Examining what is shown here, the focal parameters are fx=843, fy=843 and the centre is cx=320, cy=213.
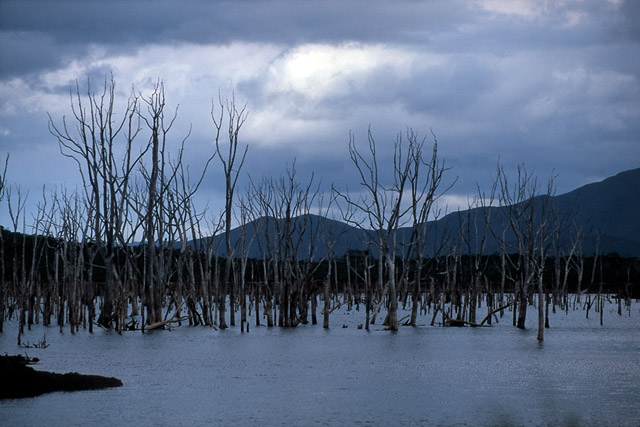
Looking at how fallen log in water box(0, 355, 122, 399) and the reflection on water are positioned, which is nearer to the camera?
the reflection on water

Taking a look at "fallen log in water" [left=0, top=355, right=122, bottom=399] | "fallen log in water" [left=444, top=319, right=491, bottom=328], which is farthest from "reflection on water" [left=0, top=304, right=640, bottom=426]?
"fallen log in water" [left=444, top=319, right=491, bottom=328]

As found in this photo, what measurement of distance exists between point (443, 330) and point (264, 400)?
15310mm

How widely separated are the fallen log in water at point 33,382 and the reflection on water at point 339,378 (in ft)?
1.00

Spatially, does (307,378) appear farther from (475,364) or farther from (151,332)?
(151,332)

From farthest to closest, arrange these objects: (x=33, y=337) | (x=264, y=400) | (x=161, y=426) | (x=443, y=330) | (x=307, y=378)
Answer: (x=443, y=330) < (x=33, y=337) < (x=307, y=378) < (x=264, y=400) < (x=161, y=426)

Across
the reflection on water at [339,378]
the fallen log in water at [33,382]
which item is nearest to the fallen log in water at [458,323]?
the reflection on water at [339,378]

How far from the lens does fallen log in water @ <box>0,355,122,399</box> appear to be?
11598 millimetres

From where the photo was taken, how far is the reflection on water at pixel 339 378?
10.4 meters

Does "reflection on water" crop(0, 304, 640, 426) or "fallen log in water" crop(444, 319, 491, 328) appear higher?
"fallen log in water" crop(444, 319, 491, 328)

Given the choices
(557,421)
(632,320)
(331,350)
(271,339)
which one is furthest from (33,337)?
(632,320)

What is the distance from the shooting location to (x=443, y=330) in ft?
86.4

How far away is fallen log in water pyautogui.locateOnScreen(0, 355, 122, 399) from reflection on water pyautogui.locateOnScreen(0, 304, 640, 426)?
304 millimetres

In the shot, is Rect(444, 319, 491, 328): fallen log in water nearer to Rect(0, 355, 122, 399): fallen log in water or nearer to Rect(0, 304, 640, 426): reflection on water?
Rect(0, 304, 640, 426): reflection on water

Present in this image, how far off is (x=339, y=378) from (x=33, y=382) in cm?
506
